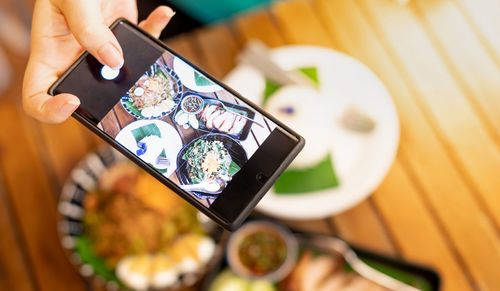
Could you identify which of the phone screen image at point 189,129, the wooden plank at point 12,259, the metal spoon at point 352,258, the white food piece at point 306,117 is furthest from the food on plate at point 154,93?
the wooden plank at point 12,259

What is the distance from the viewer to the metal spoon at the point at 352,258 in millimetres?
1052

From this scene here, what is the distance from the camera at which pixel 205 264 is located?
1.06 meters

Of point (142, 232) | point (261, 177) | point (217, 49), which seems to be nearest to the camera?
point (261, 177)

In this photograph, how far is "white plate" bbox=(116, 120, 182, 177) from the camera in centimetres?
69

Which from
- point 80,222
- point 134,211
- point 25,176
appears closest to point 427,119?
point 134,211

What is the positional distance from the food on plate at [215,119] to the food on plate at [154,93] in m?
0.03

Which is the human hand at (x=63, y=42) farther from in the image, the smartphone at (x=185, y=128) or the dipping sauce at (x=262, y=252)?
the dipping sauce at (x=262, y=252)

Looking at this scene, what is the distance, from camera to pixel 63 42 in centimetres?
82

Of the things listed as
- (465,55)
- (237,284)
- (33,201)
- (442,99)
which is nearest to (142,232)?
(237,284)

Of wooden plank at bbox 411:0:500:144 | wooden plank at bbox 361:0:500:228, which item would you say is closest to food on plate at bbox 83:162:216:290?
wooden plank at bbox 361:0:500:228

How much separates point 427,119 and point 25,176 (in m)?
1.18

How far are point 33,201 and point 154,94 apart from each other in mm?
782

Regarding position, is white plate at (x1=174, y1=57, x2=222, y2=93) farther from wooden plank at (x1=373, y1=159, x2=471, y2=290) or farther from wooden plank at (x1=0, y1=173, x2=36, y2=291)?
wooden plank at (x1=0, y1=173, x2=36, y2=291)

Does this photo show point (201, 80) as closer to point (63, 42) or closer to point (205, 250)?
point (63, 42)
